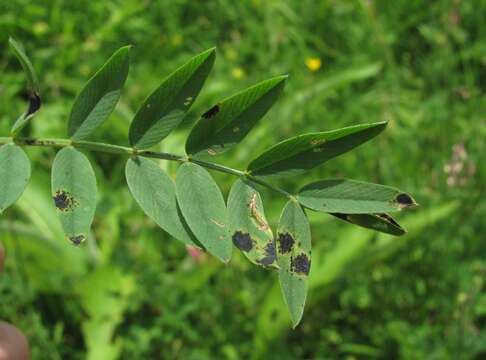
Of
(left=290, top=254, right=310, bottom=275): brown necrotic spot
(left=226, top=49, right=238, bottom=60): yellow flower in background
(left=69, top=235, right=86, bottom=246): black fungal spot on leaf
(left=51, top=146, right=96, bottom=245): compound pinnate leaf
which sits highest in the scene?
(left=51, top=146, right=96, bottom=245): compound pinnate leaf

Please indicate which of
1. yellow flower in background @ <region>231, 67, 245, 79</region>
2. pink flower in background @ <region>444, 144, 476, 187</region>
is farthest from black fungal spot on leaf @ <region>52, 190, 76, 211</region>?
yellow flower in background @ <region>231, 67, 245, 79</region>

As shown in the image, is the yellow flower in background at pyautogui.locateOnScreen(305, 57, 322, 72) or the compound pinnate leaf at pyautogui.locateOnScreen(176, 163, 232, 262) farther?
the yellow flower in background at pyautogui.locateOnScreen(305, 57, 322, 72)

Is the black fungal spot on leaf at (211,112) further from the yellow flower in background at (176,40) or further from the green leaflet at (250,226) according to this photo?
the yellow flower in background at (176,40)

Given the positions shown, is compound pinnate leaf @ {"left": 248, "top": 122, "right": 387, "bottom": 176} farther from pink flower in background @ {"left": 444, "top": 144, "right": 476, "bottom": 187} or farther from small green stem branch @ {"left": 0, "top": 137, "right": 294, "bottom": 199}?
pink flower in background @ {"left": 444, "top": 144, "right": 476, "bottom": 187}

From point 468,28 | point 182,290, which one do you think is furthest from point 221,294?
point 468,28

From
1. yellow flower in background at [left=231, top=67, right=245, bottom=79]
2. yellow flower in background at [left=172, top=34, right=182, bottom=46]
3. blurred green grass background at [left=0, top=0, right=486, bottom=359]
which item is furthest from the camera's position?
yellow flower in background at [left=172, top=34, right=182, bottom=46]

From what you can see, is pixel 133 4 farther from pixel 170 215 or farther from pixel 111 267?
pixel 170 215
